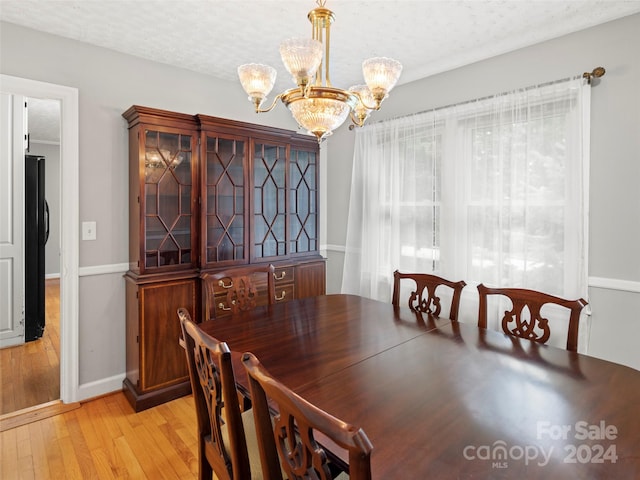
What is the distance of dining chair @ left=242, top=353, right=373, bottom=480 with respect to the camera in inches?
24.9

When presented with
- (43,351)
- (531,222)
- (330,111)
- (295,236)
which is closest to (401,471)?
(330,111)

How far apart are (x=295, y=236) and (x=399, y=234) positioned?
0.95 metres

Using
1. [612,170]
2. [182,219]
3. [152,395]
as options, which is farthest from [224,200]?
[612,170]

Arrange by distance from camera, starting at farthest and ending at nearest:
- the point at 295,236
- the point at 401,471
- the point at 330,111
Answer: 1. the point at 295,236
2. the point at 330,111
3. the point at 401,471

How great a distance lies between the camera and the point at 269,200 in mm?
3148

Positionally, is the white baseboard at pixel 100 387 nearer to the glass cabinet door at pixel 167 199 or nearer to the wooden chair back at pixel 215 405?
the glass cabinet door at pixel 167 199

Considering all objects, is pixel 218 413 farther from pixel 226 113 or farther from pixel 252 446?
pixel 226 113

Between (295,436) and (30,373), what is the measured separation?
3228mm

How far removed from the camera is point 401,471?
0.82 metres

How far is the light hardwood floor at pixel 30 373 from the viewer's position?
2574 millimetres

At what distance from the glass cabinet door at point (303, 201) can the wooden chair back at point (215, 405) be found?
2.02 metres

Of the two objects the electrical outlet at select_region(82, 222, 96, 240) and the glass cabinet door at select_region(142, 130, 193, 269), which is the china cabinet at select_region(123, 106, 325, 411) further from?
the electrical outlet at select_region(82, 222, 96, 240)

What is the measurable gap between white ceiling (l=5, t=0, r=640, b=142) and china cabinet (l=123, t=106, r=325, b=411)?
51 cm

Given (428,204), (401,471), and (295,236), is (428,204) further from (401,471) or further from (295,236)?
(401,471)
